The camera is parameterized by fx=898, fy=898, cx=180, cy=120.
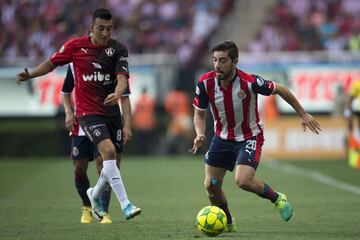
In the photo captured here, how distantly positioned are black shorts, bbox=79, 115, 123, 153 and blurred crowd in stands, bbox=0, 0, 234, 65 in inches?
698

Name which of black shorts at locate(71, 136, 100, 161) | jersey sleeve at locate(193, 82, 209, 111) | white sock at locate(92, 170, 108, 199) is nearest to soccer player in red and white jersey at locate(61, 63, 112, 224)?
black shorts at locate(71, 136, 100, 161)

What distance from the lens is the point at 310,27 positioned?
93.4ft

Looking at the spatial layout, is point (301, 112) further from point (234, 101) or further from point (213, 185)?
point (213, 185)

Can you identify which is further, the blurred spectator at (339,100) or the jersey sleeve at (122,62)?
the blurred spectator at (339,100)

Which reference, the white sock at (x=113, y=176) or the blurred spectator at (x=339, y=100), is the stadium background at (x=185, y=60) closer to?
the blurred spectator at (x=339, y=100)

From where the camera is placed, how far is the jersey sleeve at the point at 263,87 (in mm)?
9438

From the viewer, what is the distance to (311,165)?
2303 cm

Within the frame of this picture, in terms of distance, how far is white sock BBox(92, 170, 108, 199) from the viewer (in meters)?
9.73

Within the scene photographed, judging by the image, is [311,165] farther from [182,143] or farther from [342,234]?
[342,234]

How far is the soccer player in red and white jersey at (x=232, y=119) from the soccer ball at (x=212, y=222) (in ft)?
1.76

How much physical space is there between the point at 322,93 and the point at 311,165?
4.18 meters

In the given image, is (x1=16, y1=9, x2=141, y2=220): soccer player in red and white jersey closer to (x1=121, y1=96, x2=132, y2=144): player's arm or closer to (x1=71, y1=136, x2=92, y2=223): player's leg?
(x1=121, y1=96, x2=132, y2=144): player's arm

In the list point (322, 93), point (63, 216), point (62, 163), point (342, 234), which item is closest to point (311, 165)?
point (322, 93)

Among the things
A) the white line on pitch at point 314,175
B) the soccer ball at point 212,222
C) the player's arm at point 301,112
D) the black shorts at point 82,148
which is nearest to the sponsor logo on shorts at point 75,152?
the black shorts at point 82,148
